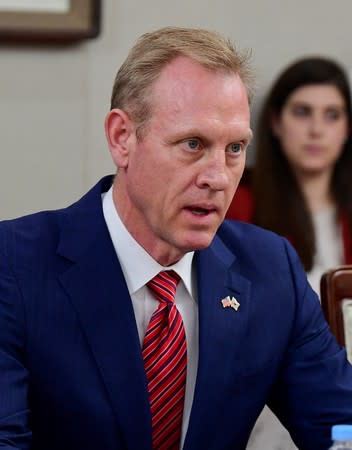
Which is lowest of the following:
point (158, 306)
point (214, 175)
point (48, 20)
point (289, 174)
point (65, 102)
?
point (289, 174)

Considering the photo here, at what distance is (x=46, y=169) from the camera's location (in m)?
3.12

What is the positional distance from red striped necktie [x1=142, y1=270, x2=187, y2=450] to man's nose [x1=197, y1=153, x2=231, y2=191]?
240 mm

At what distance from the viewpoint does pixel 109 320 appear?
5.61 ft

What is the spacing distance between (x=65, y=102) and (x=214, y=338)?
4.92 ft

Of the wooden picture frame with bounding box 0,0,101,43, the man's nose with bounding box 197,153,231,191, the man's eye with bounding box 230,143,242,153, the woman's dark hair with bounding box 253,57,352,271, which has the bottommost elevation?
the woman's dark hair with bounding box 253,57,352,271

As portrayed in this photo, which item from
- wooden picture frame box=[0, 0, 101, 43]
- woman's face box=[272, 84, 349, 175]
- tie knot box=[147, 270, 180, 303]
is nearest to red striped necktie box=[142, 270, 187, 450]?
tie knot box=[147, 270, 180, 303]

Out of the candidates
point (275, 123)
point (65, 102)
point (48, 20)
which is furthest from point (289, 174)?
point (48, 20)

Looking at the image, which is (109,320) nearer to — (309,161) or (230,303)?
(230,303)

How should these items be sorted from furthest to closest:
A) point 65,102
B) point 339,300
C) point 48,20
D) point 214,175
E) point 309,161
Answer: point 309,161 → point 65,102 → point 48,20 → point 339,300 → point 214,175

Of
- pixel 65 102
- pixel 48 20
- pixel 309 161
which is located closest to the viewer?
pixel 48 20

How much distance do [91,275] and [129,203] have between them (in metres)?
0.14

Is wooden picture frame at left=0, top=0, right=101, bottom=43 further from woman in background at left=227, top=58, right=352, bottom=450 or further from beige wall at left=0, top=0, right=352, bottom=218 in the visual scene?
woman in background at left=227, top=58, right=352, bottom=450

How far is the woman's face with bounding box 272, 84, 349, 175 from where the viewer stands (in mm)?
3260

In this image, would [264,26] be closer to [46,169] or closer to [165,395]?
[46,169]
